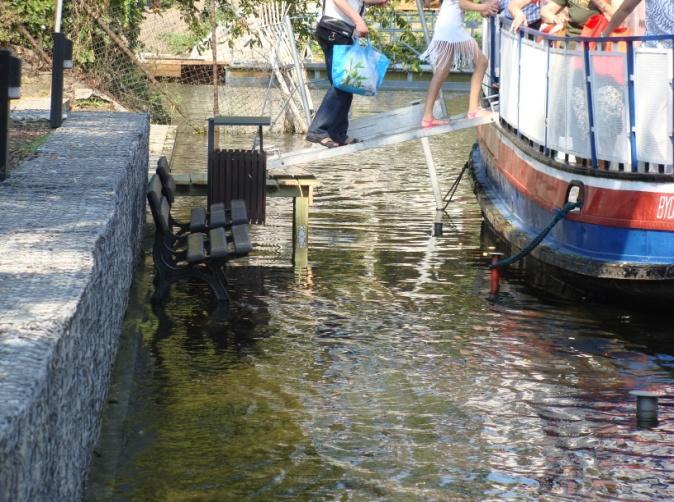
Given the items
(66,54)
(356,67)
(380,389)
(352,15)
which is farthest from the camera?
(66,54)

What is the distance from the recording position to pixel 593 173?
35.9 feet

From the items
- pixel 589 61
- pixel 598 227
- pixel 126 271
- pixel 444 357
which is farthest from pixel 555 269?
pixel 126 271

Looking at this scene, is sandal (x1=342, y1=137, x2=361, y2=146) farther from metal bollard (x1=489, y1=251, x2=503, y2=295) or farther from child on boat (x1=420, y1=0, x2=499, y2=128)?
metal bollard (x1=489, y1=251, x2=503, y2=295)

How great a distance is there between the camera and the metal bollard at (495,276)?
1189 cm

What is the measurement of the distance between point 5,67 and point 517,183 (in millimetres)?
5642

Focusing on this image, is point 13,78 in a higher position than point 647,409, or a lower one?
higher

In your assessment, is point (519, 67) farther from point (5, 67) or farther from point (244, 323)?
point (5, 67)

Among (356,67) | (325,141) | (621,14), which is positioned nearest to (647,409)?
(621,14)

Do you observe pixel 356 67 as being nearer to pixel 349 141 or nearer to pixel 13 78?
pixel 349 141

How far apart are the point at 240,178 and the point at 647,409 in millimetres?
5508

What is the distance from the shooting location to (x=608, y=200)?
10727 millimetres

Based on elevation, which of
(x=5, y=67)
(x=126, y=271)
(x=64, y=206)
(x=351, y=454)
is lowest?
(x=351, y=454)

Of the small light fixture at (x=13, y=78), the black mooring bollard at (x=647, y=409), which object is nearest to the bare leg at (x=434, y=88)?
the small light fixture at (x=13, y=78)

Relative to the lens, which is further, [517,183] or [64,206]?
[517,183]
